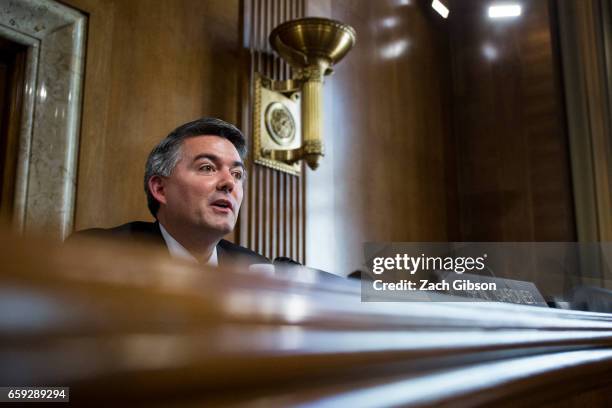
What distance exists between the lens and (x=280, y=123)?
11.3ft

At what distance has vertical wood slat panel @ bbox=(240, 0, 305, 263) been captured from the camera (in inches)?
127

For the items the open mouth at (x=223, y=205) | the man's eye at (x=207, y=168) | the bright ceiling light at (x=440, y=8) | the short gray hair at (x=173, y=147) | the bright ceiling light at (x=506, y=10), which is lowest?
the open mouth at (x=223, y=205)

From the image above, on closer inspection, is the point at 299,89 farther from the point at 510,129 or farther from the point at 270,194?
the point at 510,129

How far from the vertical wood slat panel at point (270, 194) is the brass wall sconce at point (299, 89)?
0.07m

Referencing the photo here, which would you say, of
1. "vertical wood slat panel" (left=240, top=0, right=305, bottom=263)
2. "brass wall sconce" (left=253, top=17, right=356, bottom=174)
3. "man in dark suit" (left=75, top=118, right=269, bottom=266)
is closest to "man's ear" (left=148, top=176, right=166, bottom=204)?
"man in dark suit" (left=75, top=118, right=269, bottom=266)

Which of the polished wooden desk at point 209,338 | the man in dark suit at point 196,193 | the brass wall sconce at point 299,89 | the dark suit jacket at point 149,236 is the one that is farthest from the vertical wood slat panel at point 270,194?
the polished wooden desk at point 209,338

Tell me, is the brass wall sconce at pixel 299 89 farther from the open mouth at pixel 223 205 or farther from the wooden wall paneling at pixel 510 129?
the wooden wall paneling at pixel 510 129

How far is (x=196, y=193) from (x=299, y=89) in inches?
66.7

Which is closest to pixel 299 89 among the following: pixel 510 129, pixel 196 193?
pixel 196 193

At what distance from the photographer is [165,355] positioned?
0.16 meters

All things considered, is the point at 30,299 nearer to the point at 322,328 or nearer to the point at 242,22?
the point at 322,328

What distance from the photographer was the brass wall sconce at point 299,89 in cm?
327

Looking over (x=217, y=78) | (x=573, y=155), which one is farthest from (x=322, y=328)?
(x=573, y=155)

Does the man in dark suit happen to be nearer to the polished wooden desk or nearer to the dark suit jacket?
the dark suit jacket
